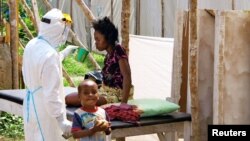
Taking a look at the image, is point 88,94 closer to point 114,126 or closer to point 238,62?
point 114,126

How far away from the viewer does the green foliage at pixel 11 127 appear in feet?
27.9

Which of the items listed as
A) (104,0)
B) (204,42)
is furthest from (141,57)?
(104,0)

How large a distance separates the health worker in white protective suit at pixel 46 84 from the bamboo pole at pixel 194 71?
1.27 m

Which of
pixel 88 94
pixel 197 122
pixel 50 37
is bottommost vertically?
pixel 197 122

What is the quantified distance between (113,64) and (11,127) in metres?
3.20

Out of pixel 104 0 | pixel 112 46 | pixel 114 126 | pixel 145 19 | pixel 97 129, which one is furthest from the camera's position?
pixel 104 0

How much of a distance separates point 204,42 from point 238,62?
50 centimetres

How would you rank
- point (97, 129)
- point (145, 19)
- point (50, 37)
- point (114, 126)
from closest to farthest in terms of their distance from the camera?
point (97, 129) → point (50, 37) → point (114, 126) → point (145, 19)

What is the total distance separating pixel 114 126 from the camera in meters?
5.55

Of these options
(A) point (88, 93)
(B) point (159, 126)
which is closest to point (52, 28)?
(A) point (88, 93)

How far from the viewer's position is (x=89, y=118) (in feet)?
15.3

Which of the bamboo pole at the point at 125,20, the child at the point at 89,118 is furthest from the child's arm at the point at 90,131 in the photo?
the bamboo pole at the point at 125,20

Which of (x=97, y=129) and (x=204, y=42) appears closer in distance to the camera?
(x=97, y=129)

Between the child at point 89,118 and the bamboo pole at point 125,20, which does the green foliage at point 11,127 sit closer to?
the bamboo pole at point 125,20
